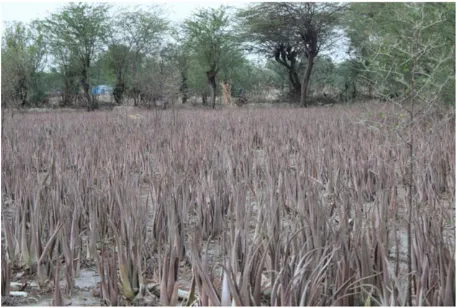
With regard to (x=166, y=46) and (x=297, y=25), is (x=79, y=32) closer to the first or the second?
(x=166, y=46)

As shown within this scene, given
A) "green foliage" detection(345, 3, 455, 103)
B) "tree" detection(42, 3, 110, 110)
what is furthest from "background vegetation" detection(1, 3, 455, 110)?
"green foliage" detection(345, 3, 455, 103)

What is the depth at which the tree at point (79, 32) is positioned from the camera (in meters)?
22.4

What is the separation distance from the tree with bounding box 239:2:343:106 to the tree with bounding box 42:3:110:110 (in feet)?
20.4

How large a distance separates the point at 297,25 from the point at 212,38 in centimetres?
419

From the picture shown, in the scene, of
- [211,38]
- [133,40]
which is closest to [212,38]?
[211,38]

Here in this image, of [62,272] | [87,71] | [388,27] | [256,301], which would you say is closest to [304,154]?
[62,272]

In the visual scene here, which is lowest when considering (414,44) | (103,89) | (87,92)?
(414,44)

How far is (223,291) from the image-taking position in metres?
1.76

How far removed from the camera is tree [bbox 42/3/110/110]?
22438mm

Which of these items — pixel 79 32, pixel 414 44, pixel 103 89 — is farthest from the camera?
pixel 103 89

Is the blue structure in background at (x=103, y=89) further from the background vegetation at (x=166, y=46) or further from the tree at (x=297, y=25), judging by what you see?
the tree at (x=297, y=25)

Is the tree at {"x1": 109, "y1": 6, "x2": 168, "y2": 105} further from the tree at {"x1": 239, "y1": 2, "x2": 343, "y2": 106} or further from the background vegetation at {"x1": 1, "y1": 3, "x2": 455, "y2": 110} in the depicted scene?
the tree at {"x1": 239, "y1": 2, "x2": 343, "y2": 106}

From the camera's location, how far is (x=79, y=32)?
2250 centimetres

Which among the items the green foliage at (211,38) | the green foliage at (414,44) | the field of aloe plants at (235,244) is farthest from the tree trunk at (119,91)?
the field of aloe plants at (235,244)
